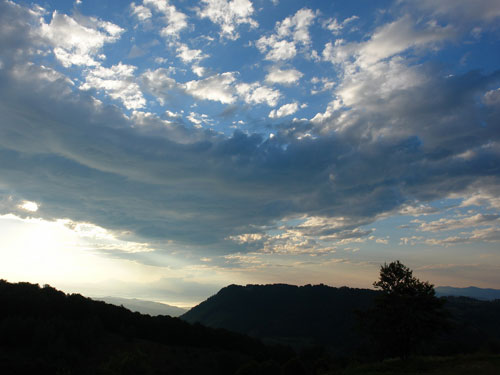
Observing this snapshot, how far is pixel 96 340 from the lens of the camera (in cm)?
7312

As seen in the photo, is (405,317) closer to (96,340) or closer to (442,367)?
(442,367)

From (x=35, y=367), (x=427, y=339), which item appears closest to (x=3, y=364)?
(x=35, y=367)

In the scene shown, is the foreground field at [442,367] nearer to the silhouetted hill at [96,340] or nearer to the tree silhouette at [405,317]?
the tree silhouette at [405,317]

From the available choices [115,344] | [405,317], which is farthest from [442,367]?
[115,344]

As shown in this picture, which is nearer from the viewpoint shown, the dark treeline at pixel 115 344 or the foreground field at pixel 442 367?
the foreground field at pixel 442 367

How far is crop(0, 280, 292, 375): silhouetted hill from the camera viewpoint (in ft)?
166

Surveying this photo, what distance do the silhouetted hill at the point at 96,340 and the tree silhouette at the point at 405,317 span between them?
28666 millimetres

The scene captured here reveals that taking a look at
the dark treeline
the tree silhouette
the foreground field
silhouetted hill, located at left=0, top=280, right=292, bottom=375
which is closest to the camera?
the foreground field

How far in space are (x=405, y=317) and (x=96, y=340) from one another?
6593 cm

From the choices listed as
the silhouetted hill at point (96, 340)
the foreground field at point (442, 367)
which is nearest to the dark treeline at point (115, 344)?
the silhouetted hill at point (96, 340)

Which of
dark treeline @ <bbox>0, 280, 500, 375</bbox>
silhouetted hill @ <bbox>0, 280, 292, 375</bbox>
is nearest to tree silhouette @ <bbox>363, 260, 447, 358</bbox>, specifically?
dark treeline @ <bbox>0, 280, 500, 375</bbox>

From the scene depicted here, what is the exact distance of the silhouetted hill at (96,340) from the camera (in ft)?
166

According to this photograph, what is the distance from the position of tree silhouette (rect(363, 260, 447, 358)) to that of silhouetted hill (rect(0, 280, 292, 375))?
1129 inches

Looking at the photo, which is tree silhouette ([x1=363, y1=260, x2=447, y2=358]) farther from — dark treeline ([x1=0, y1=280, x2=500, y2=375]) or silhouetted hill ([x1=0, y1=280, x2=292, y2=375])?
silhouetted hill ([x1=0, y1=280, x2=292, y2=375])
